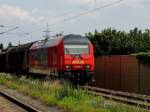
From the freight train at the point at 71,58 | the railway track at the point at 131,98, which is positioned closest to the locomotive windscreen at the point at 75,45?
the freight train at the point at 71,58

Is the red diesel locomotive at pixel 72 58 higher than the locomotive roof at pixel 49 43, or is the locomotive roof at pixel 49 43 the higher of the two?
the locomotive roof at pixel 49 43

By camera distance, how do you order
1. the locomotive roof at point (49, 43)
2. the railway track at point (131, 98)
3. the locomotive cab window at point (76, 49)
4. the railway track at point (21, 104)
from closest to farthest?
the railway track at point (131, 98) → the railway track at point (21, 104) → the locomotive cab window at point (76, 49) → the locomotive roof at point (49, 43)

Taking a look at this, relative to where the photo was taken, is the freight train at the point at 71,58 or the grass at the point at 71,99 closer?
the grass at the point at 71,99

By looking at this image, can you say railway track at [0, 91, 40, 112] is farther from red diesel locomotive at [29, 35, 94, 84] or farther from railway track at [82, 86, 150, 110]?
red diesel locomotive at [29, 35, 94, 84]

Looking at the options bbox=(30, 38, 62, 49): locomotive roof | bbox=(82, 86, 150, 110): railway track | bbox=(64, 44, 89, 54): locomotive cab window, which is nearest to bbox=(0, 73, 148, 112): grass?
bbox=(82, 86, 150, 110): railway track

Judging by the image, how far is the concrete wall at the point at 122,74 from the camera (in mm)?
28697

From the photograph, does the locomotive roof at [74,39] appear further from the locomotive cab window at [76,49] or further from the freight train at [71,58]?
the locomotive cab window at [76,49]

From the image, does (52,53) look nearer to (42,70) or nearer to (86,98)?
(42,70)

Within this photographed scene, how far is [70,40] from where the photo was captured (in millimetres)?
31109

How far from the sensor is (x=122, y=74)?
31.9m

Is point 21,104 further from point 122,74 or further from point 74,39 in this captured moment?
point 122,74

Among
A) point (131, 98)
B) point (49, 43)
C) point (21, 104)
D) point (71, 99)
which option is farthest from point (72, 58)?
point (71, 99)

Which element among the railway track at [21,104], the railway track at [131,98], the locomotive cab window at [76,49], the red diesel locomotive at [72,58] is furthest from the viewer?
the locomotive cab window at [76,49]

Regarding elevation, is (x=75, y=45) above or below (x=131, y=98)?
above
